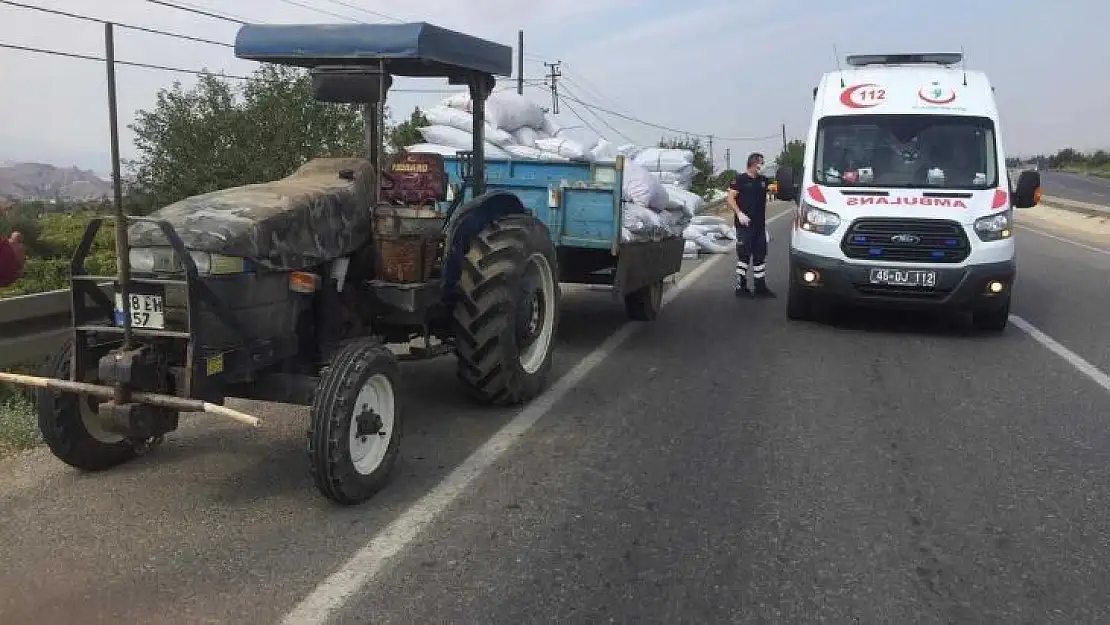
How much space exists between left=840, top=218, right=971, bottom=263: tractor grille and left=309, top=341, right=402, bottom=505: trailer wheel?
232 inches

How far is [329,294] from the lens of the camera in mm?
5129

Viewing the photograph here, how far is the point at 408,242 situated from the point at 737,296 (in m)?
7.53

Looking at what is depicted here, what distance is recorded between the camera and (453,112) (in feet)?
32.1

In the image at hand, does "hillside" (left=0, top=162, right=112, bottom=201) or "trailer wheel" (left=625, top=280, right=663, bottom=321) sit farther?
"trailer wheel" (left=625, top=280, right=663, bottom=321)

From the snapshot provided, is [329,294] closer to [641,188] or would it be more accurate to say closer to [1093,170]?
[641,188]

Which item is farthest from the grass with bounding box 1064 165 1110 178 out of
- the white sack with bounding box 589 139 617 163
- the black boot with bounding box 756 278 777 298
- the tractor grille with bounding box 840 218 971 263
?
the tractor grille with bounding box 840 218 971 263

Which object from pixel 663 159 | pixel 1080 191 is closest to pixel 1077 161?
pixel 1080 191

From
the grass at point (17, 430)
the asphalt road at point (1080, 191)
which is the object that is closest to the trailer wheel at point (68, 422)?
the grass at point (17, 430)

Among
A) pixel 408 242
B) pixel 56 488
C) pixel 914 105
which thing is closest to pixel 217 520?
pixel 56 488

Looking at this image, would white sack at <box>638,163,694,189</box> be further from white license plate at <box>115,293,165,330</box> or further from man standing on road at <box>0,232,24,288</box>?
white license plate at <box>115,293,165,330</box>

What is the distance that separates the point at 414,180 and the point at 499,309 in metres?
0.97

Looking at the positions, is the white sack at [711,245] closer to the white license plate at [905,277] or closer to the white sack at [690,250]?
the white sack at [690,250]

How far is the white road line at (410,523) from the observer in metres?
3.59

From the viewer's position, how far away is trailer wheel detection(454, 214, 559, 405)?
19.7 feet
